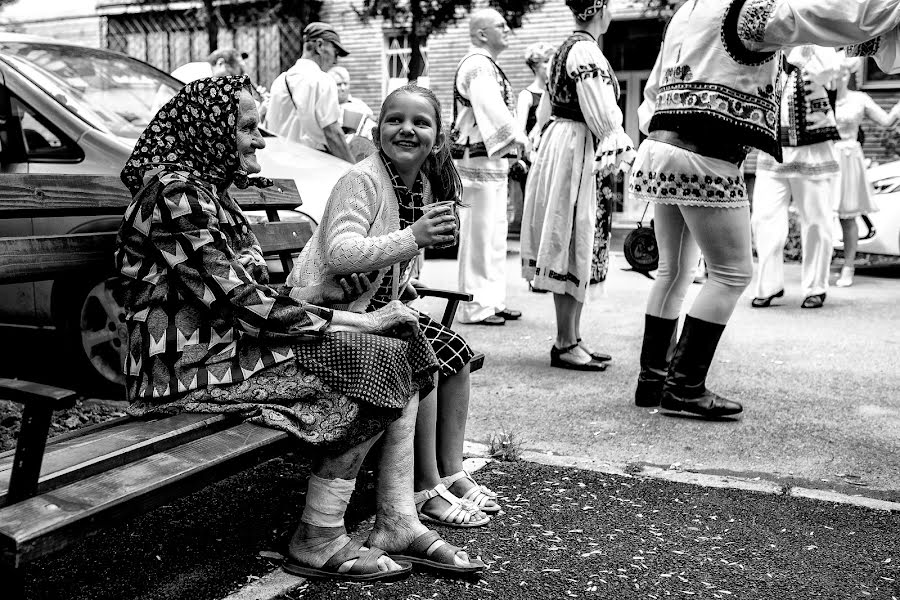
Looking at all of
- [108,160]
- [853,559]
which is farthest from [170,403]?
[108,160]

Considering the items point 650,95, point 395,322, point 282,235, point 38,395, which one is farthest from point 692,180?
point 38,395

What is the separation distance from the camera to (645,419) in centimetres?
497

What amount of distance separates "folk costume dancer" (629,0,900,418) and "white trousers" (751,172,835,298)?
3.75m

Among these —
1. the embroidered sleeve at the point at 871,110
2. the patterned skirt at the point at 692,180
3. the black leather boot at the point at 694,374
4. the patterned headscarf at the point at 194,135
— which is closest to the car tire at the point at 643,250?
the black leather boot at the point at 694,374

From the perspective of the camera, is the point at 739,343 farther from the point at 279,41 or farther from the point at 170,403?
the point at 279,41

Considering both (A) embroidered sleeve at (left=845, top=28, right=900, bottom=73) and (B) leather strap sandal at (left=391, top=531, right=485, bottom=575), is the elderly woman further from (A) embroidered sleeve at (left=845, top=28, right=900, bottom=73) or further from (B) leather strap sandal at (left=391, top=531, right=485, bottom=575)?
(A) embroidered sleeve at (left=845, top=28, right=900, bottom=73)

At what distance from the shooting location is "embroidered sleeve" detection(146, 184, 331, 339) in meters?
2.91

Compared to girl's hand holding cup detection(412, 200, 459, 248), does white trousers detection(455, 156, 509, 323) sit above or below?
below

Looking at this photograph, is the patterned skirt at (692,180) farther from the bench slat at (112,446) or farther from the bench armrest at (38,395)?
the bench armrest at (38,395)

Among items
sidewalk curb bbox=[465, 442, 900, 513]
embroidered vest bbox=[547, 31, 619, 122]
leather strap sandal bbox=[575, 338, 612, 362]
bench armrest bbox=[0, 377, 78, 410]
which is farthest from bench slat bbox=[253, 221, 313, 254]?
leather strap sandal bbox=[575, 338, 612, 362]

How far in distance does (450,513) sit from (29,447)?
158cm

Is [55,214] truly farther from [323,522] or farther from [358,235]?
[323,522]

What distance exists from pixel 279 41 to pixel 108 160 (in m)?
18.7

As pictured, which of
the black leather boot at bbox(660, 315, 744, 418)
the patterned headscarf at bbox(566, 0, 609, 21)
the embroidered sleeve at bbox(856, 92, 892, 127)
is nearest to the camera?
the black leather boot at bbox(660, 315, 744, 418)
